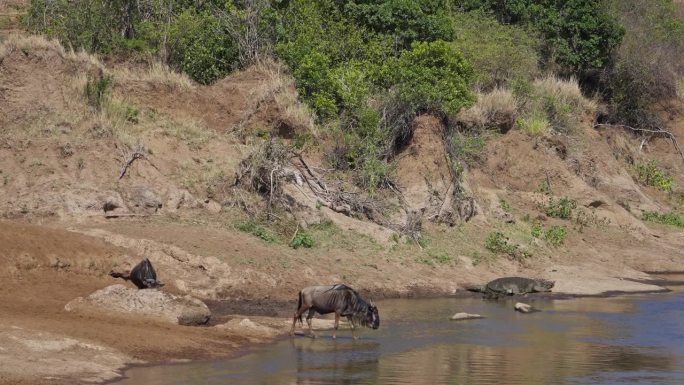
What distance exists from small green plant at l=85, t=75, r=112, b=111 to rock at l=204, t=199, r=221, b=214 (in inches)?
124

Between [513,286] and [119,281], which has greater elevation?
[119,281]

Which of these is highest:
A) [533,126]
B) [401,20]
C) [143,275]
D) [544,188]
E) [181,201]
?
[401,20]

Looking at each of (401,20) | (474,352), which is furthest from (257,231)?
(401,20)

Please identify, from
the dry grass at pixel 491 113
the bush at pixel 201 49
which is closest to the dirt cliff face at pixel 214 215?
the dry grass at pixel 491 113

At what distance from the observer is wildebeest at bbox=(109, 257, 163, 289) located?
1683 cm

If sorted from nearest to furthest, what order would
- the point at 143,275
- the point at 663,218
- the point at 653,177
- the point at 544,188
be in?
the point at 143,275 → the point at 544,188 → the point at 663,218 → the point at 653,177

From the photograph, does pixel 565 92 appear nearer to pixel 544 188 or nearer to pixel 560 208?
pixel 544 188

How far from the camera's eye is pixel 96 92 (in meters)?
22.4

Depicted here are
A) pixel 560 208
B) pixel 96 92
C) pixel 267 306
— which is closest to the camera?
pixel 267 306

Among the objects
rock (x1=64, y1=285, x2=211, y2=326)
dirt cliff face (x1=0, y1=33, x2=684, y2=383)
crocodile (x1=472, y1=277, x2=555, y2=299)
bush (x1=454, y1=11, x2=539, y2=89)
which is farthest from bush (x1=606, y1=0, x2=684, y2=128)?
rock (x1=64, y1=285, x2=211, y2=326)

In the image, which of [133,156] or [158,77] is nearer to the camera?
[133,156]

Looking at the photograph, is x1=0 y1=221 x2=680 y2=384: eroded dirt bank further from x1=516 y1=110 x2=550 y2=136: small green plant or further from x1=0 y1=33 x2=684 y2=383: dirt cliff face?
x1=516 y1=110 x2=550 y2=136: small green plant

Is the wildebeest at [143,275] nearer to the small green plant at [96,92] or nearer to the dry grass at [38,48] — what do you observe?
the small green plant at [96,92]

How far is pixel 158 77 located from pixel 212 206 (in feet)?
15.1
